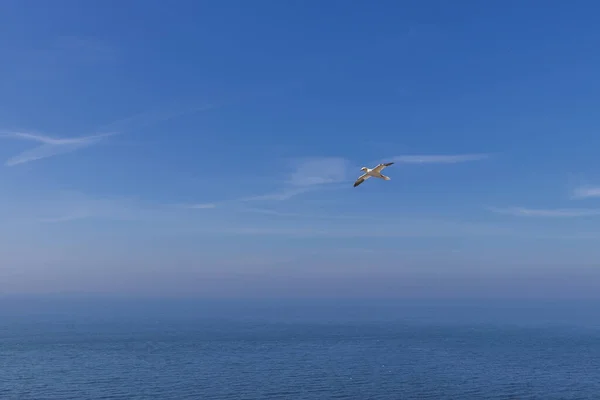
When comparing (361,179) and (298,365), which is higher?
(361,179)

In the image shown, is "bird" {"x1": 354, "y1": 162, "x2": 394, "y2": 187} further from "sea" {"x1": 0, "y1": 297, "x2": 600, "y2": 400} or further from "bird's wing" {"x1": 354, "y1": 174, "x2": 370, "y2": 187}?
"sea" {"x1": 0, "y1": 297, "x2": 600, "y2": 400}

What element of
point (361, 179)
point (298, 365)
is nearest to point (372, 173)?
point (361, 179)

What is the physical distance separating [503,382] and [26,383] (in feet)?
297

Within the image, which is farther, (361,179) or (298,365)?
(298,365)

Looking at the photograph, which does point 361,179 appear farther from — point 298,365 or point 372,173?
point 298,365

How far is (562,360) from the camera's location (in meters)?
113

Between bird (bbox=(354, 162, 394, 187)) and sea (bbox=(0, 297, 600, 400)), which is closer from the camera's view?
bird (bbox=(354, 162, 394, 187))

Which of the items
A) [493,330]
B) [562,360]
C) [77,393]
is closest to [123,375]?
[77,393]

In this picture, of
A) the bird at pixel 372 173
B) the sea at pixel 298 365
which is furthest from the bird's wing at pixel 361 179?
the sea at pixel 298 365

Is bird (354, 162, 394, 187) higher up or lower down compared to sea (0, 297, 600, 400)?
higher up

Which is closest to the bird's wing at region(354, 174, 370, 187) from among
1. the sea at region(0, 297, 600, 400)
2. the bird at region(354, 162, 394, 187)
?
the bird at region(354, 162, 394, 187)

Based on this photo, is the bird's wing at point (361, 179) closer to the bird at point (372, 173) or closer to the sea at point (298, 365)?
the bird at point (372, 173)

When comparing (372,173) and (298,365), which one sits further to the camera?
(298,365)

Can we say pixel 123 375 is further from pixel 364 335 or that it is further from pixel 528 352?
pixel 528 352
